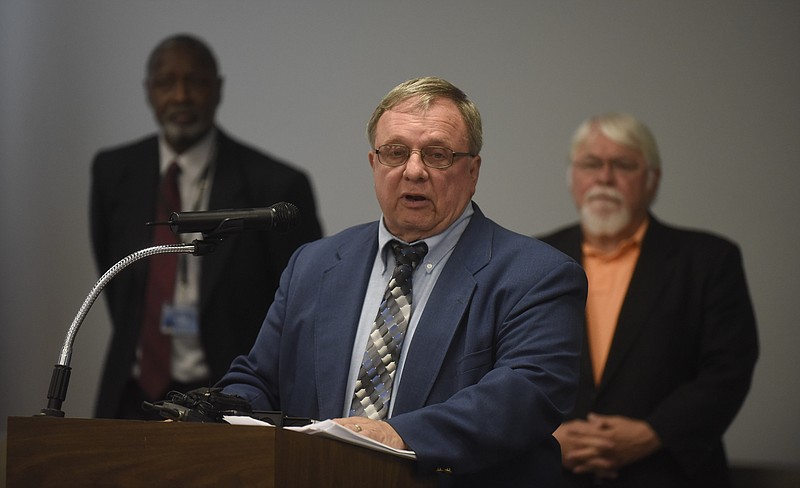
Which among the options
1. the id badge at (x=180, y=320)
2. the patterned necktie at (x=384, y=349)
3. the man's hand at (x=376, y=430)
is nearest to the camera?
the man's hand at (x=376, y=430)

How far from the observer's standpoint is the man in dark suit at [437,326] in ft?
8.40

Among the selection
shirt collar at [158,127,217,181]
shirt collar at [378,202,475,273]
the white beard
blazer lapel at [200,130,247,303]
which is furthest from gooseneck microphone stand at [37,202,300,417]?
shirt collar at [158,127,217,181]

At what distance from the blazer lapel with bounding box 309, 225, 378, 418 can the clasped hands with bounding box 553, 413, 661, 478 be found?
1.56 meters

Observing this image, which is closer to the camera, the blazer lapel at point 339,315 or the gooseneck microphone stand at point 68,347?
the gooseneck microphone stand at point 68,347

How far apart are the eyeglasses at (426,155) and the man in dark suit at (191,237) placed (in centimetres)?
192

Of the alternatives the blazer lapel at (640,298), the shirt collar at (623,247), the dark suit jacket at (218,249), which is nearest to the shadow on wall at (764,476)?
the blazer lapel at (640,298)

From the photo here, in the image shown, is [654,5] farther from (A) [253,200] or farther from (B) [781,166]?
(A) [253,200]

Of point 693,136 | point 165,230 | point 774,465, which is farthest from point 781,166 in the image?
point 165,230

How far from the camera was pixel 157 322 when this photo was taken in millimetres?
4875

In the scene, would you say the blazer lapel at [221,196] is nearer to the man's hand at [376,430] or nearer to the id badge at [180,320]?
the id badge at [180,320]

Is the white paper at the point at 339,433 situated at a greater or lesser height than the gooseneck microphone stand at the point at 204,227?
lesser

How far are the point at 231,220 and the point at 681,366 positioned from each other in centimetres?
241

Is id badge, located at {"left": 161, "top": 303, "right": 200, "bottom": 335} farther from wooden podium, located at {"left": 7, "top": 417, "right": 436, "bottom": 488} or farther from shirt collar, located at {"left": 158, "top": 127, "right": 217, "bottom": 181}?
wooden podium, located at {"left": 7, "top": 417, "right": 436, "bottom": 488}

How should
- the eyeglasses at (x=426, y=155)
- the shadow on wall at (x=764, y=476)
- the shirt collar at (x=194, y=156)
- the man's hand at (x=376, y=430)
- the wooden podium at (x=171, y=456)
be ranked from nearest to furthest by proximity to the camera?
1. the wooden podium at (x=171, y=456)
2. the man's hand at (x=376, y=430)
3. the eyeglasses at (x=426, y=155)
4. the shadow on wall at (x=764, y=476)
5. the shirt collar at (x=194, y=156)
